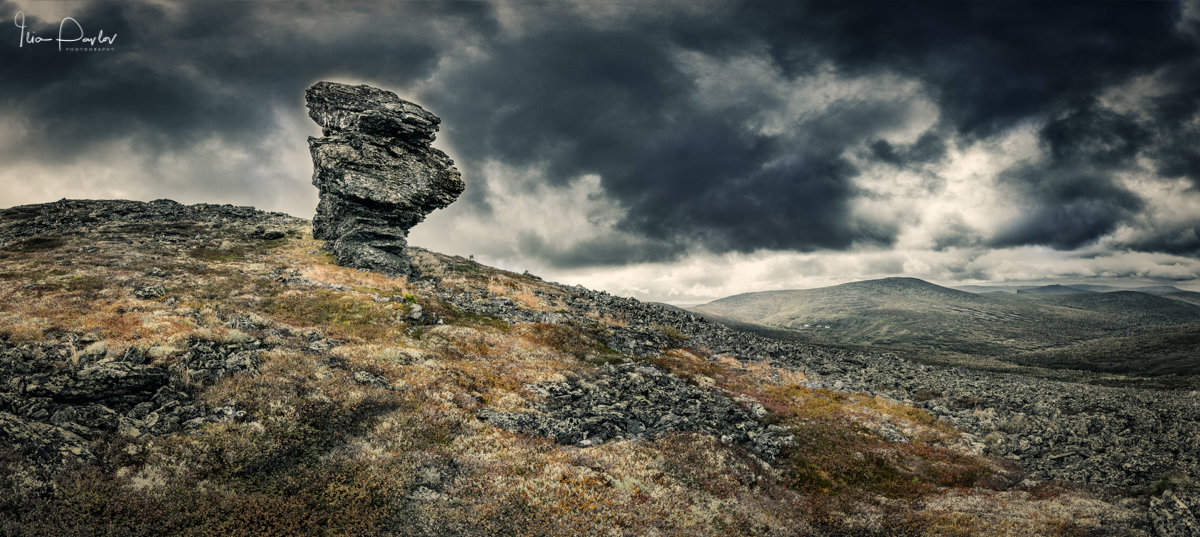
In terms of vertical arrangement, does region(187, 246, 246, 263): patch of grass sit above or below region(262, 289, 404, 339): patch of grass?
above

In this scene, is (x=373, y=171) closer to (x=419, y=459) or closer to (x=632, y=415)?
(x=632, y=415)

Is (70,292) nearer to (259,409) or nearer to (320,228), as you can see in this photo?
(259,409)

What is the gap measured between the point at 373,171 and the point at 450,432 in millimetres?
33164

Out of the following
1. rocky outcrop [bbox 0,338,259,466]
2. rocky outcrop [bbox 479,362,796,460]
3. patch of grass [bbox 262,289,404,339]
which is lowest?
rocky outcrop [bbox 479,362,796,460]

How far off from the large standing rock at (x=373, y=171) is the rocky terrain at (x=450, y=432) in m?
7.82

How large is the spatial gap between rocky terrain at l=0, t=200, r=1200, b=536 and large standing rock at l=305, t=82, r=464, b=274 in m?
7.82

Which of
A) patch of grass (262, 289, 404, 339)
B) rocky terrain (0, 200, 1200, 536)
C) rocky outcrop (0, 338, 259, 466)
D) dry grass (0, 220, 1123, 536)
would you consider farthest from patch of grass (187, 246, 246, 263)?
rocky outcrop (0, 338, 259, 466)

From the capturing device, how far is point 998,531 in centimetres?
1248

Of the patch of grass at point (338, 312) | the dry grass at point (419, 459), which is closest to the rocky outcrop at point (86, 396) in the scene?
the dry grass at point (419, 459)

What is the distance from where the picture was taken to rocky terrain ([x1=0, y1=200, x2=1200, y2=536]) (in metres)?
10.4

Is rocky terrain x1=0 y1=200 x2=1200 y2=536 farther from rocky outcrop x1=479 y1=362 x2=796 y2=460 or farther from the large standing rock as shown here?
the large standing rock

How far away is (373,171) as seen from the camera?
131ft

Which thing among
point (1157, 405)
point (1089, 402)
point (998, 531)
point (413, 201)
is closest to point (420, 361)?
point (998, 531)

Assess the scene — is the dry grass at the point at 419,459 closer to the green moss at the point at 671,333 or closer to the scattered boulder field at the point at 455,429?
the scattered boulder field at the point at 455,429
